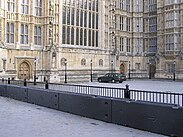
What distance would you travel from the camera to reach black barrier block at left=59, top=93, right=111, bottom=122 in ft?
36.7

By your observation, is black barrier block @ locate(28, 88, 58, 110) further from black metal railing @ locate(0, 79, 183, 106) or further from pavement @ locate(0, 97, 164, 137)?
pavement @ locate(0, 97, 164, 137)

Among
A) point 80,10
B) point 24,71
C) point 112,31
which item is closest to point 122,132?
point 24,71

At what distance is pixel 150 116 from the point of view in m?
9.38

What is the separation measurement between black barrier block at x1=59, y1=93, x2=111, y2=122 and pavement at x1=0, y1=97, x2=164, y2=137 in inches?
11.9

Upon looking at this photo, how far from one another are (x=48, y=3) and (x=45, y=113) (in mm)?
26642

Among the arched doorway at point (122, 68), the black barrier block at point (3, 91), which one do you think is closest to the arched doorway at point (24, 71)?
the black barrier block at point (3, 91)

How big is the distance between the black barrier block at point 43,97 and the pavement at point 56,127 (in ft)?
5.62

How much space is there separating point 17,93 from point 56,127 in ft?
31.5

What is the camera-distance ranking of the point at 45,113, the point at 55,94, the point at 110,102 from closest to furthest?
the point at 110,102, the point at 45,113, the point at 55,94

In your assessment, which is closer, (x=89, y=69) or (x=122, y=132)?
(x=122, y=132)

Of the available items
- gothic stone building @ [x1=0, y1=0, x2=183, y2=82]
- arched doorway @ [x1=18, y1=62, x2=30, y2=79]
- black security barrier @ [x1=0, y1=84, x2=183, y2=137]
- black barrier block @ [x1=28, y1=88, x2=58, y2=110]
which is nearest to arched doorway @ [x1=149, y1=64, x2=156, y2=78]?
gothic stone building @ [x1=0, y1=0, x2=183, y2=82]

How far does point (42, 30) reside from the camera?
37.2 meters

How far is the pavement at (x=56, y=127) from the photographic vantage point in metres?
8.82

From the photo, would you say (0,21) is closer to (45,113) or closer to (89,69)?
(89,69)
